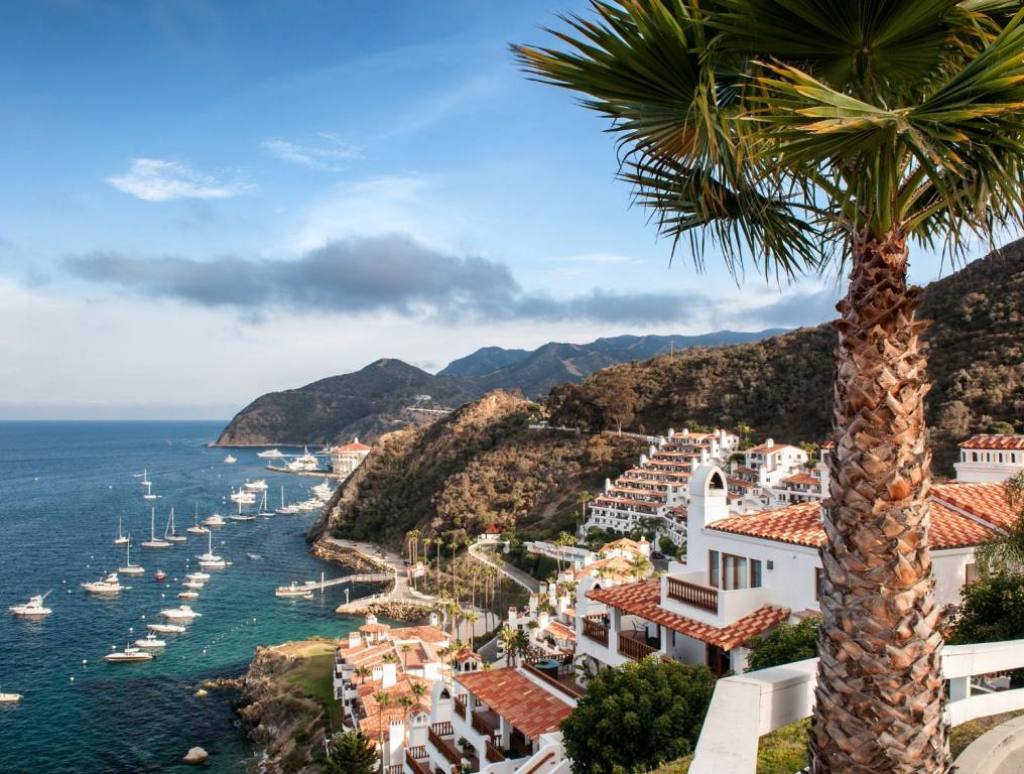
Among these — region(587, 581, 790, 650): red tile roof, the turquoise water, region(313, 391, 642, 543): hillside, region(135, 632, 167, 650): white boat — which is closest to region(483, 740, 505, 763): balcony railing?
region(587, 581, 790, 650): red tile roof

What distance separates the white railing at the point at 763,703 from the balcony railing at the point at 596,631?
12.0m

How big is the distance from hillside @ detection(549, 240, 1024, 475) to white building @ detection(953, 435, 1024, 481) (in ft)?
100

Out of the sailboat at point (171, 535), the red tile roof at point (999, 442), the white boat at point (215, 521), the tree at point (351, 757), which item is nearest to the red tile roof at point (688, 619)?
the tree at point (351, 757)

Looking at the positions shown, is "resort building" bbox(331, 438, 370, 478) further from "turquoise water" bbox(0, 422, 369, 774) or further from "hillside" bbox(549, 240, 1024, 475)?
"hillside" bbox(549, 240, 1024, 475)

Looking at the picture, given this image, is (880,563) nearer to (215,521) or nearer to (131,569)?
(131,569)

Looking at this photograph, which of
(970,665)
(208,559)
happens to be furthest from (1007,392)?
(208,559)

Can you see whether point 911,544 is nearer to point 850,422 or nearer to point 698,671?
point 850,422

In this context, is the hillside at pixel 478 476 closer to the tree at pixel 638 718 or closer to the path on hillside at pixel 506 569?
the path on hillside at pixel 506 569

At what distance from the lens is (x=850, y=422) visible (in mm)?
4320

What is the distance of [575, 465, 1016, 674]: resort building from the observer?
1380 centimetres

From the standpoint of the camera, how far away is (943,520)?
48.4ft

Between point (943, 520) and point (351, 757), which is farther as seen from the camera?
point (351, 757)

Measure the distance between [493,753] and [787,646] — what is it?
32.7 feet

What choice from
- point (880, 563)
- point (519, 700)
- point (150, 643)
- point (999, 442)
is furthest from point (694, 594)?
point (150, 643)
